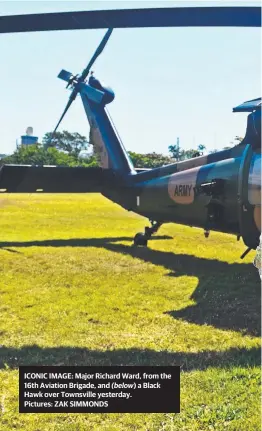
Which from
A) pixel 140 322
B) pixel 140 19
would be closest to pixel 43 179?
pixel 140 322

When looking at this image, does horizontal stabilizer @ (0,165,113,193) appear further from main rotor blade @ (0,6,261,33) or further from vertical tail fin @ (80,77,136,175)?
main rotor blade @ (0,6,261,33)

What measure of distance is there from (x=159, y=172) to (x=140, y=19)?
6.68 meters

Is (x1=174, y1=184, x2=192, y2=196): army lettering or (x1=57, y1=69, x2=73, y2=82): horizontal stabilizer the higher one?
(x1=57, y1=69, x2=73, y2=82): horizontal stabilizer

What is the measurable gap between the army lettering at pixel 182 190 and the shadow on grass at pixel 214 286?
4.56ft

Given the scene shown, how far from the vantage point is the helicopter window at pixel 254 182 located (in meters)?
6.57

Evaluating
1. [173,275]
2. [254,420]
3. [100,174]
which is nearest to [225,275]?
[173,275]

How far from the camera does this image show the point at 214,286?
268 inches

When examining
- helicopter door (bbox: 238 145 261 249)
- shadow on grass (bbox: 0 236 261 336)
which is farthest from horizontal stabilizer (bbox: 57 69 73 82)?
helicopter door (bbox: 238 145 261 249)

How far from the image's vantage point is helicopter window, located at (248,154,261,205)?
21.6ft

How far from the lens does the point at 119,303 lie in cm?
582

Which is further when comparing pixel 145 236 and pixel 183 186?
pixel 145 236

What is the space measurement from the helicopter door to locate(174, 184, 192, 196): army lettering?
2390 millimetres

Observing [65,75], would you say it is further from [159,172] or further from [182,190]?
[182,190]

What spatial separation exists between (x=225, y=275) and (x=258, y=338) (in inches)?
125
